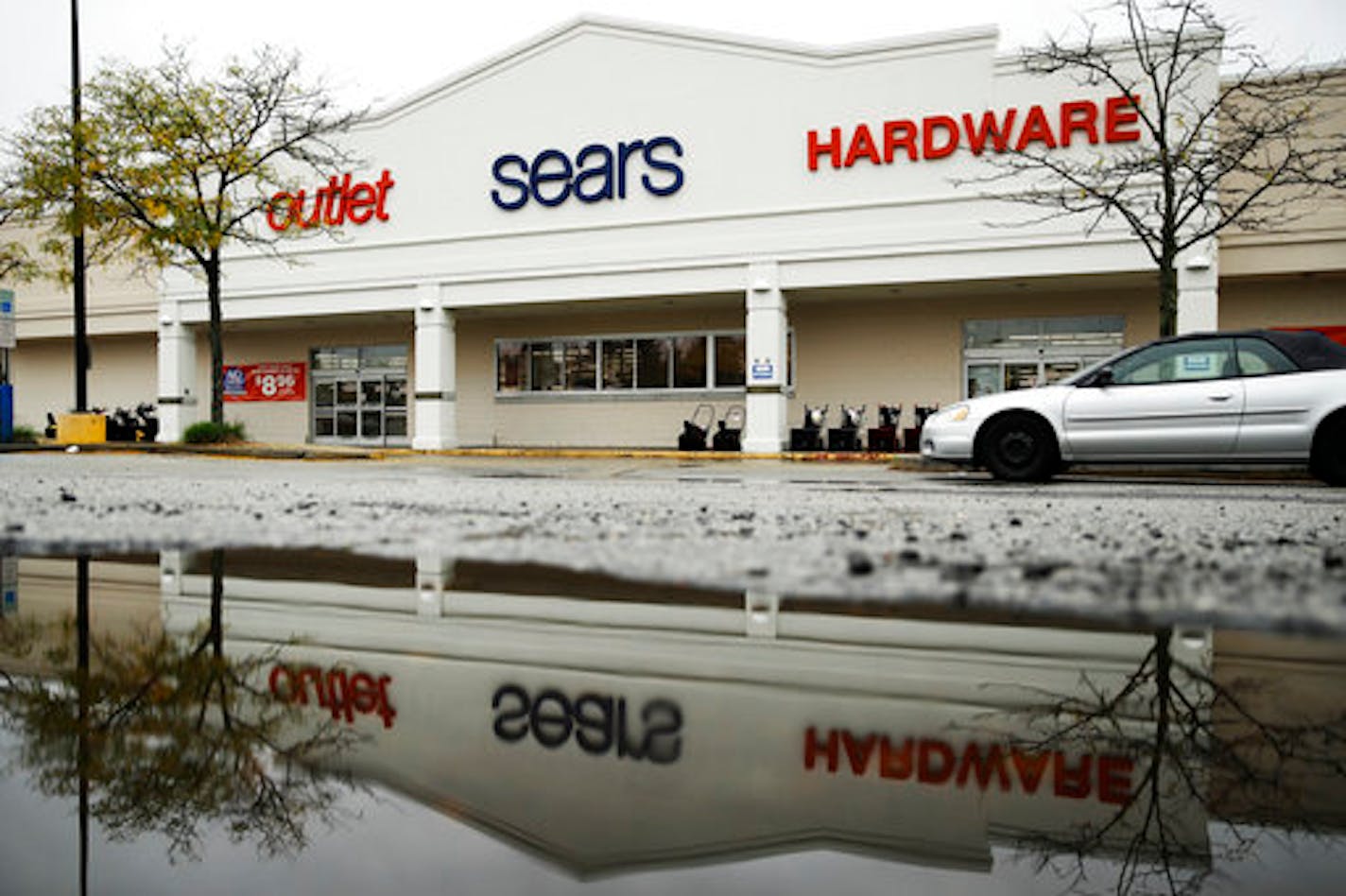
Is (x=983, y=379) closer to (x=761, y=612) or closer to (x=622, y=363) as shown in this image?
(x=622, y=363)

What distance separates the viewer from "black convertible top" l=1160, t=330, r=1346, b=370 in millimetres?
9430

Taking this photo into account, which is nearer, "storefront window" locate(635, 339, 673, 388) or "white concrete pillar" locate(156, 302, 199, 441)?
"storefront window" locate(635, 339, 673, 388)

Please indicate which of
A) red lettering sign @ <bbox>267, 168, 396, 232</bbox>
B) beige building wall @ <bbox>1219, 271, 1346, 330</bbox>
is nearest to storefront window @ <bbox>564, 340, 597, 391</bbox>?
red lettering sign @ <bbox>267, 168, 396, 232</bbox>

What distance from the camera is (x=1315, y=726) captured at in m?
1.75

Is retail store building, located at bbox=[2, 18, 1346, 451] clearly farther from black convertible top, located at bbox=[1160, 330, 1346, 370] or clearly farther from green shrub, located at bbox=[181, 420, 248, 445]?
black convertible top, located at bbox=[1160, 330, 1346, 370]

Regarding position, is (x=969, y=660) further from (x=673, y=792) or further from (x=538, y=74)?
(x=538, y=74)

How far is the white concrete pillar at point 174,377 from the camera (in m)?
25.1

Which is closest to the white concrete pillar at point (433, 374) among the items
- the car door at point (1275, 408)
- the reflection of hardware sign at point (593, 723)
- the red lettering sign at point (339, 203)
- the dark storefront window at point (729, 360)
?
the red lettering sign at point (339, 203)

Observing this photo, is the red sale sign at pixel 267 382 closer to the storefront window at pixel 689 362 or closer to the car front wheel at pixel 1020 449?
the storefront window at pixel 689 362

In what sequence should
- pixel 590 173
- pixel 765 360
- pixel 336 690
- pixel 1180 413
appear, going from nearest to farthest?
pixel 336 690
pixel 1180 413
pixel 765 360
pixel 590 173

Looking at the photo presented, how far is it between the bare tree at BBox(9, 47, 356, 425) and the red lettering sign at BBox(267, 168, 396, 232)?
7.43ft

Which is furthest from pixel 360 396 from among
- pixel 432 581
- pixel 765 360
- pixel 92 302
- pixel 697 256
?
pixel 432 581

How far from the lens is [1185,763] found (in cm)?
157

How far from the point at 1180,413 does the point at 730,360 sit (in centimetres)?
1433
